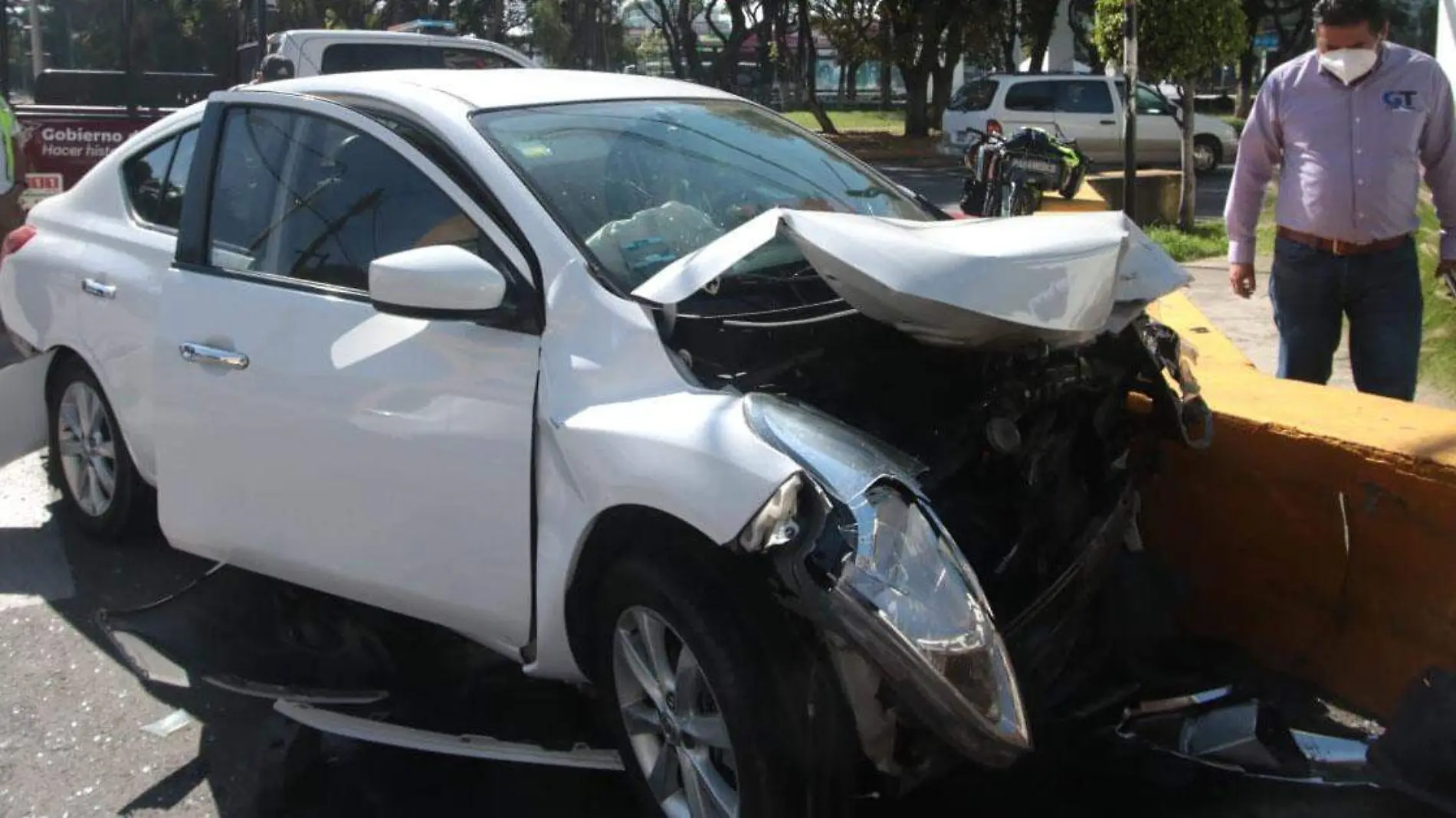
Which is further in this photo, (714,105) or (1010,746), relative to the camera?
(714,105)

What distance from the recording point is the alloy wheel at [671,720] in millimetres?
Result: 2988

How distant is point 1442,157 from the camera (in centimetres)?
473

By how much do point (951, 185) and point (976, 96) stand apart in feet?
7.24

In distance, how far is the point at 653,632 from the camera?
3092 millimetres

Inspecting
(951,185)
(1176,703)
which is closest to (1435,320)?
(1176,703)

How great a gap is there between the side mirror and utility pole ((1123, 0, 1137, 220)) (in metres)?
7.57

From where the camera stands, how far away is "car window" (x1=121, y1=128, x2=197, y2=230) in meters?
4.88

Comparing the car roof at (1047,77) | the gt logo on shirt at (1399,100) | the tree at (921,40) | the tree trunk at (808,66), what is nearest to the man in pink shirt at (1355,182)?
the gt logo on shirt at (1399,100)

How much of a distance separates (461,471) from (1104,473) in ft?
5.36

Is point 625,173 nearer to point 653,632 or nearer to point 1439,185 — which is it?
point 653,632

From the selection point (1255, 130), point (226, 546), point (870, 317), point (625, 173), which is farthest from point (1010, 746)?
point (1255, 130)

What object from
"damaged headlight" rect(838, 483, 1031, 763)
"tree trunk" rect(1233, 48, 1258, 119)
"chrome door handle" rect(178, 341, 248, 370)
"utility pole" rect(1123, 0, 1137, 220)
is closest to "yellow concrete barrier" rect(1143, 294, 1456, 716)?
"damaged headlight" rect(838, 483, 1031, 763)

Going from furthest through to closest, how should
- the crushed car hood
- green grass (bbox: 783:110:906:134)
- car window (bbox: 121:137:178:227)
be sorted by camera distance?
green grass (bbox: 783:110:906:134) < car window (bbox: 121:137:178:227) < the crushed car hood

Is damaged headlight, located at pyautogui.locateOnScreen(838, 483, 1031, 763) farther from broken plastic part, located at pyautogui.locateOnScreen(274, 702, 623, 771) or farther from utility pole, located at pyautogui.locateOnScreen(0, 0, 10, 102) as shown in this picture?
utility pole, located at pyautogui.locateOnScreen(0, 0, 10, 102)
